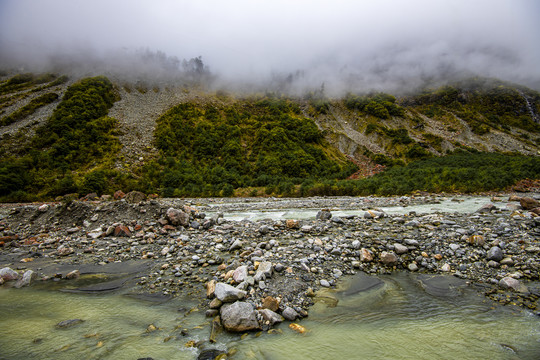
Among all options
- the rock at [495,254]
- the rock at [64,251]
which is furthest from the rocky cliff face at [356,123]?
the rock at [495,254]

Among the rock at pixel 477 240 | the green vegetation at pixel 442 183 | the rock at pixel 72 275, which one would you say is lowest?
the green vegetation at pixel 442 183

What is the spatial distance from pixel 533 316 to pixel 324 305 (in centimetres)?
414

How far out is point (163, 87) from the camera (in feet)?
258

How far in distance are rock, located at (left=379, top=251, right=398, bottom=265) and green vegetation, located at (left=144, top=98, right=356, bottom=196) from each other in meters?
31.7

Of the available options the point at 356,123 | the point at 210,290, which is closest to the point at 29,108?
the point at 210,290

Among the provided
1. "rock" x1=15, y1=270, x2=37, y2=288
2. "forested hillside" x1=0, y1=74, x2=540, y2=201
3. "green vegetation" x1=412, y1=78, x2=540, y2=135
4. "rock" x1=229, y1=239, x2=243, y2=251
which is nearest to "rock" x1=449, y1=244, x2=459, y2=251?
"rock" x1=229, y1=239, x2=243, y2=251

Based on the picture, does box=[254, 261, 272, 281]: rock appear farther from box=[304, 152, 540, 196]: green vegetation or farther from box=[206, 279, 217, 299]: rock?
box=[304, 152, 540, 196]: green vegetation

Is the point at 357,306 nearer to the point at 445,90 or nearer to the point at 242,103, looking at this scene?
the point at 242,103

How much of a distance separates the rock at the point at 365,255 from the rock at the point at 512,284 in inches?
118

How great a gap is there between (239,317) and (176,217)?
8.21 m

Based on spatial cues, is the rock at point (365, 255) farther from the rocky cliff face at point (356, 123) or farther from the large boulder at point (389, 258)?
the rocky cliff face at point (356, 123)

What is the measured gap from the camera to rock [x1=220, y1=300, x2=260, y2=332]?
420cm

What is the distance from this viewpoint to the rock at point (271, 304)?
4.69 metres

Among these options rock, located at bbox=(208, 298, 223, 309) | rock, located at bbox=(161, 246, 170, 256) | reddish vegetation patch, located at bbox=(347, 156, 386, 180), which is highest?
rock, located at bbox=(208, 298, 223, 309)
